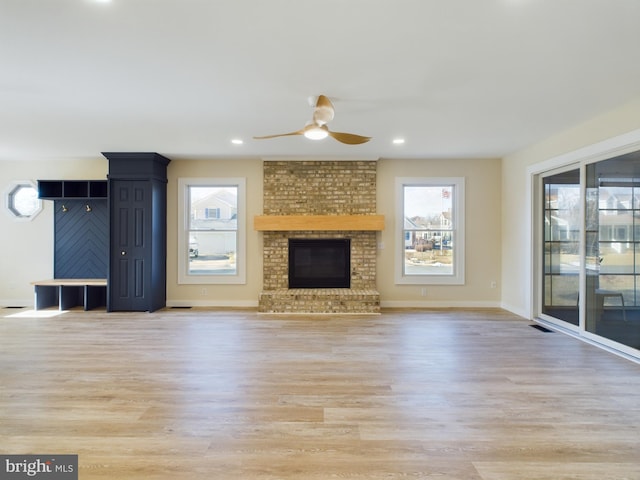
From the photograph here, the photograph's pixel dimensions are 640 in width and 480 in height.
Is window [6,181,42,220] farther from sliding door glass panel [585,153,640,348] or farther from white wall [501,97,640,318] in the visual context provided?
sliding door glass panel [585,153,640,348]

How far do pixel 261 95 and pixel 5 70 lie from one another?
2035 millimetres

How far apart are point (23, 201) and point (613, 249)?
29.1 ft

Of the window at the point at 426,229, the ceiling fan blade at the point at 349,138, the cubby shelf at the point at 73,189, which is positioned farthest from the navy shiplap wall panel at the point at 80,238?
the window at the point at 426,229

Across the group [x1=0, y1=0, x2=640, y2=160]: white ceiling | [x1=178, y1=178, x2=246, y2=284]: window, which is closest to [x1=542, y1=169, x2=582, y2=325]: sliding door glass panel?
[x1=0, y1=0, x2=640, y2=160]: white ceiling

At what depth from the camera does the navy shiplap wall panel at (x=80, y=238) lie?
5.70 meters

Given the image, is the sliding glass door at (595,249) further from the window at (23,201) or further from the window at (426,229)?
the window at (23,201)

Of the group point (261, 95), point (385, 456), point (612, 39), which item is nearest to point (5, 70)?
point (261, 95)

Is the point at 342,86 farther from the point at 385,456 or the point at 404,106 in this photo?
the point at 385,456

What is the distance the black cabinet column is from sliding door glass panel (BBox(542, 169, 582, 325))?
6068 mm

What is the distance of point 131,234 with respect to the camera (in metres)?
5.29

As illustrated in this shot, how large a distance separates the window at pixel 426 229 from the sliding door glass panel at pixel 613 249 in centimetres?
206

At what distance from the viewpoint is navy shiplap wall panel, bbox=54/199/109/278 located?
5.70 meters

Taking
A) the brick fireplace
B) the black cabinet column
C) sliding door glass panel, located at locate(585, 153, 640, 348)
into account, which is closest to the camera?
sliding door glass panel, located at locate(585, 153, 640, 348)
